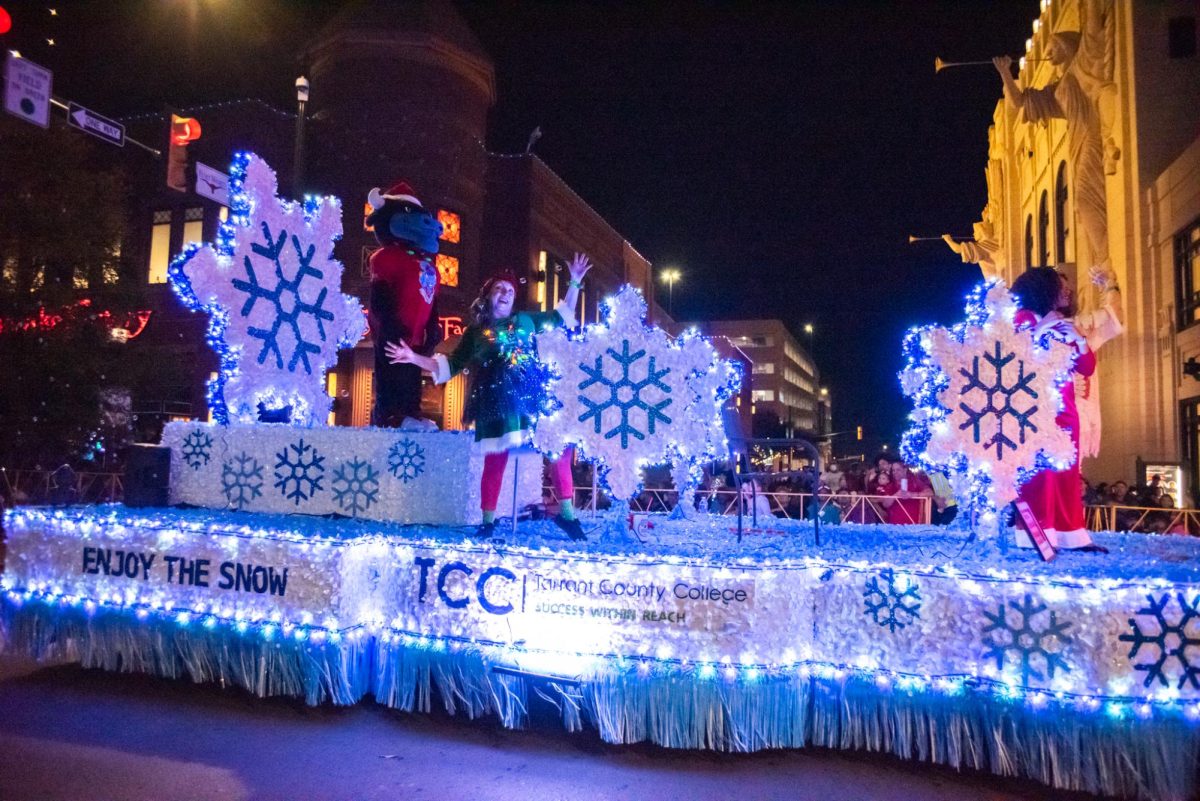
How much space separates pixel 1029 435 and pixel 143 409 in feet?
69.5

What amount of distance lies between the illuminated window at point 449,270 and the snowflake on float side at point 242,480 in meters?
16.9

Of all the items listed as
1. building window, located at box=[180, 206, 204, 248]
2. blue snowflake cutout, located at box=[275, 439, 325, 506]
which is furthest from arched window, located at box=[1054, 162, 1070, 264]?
building window, located at box=[180, 206, 204, 248]

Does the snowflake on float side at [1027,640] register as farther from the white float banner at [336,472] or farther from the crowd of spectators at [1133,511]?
the crowd of spectators at [1133,511]

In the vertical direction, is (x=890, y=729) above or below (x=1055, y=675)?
below

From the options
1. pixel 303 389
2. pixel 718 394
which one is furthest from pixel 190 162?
pixel 718 394

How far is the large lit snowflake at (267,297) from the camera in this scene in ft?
20.7

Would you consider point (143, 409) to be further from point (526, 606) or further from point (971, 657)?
point (971, 657)

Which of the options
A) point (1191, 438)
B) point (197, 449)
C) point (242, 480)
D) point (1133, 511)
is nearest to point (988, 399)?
point (242, 480)

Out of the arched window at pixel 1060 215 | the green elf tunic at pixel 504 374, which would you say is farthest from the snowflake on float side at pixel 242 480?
the arched window at pixel 1060 215

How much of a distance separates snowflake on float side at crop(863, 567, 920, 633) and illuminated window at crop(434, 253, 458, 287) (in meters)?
19.9

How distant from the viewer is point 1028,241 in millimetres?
25531

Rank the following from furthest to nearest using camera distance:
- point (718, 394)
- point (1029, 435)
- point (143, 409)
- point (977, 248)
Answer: point (977, 248) < point (143, 409) < point (718, 394) < point (1029, 435)

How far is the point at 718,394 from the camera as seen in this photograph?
18.3 ft

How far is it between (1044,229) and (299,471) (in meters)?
23.9
